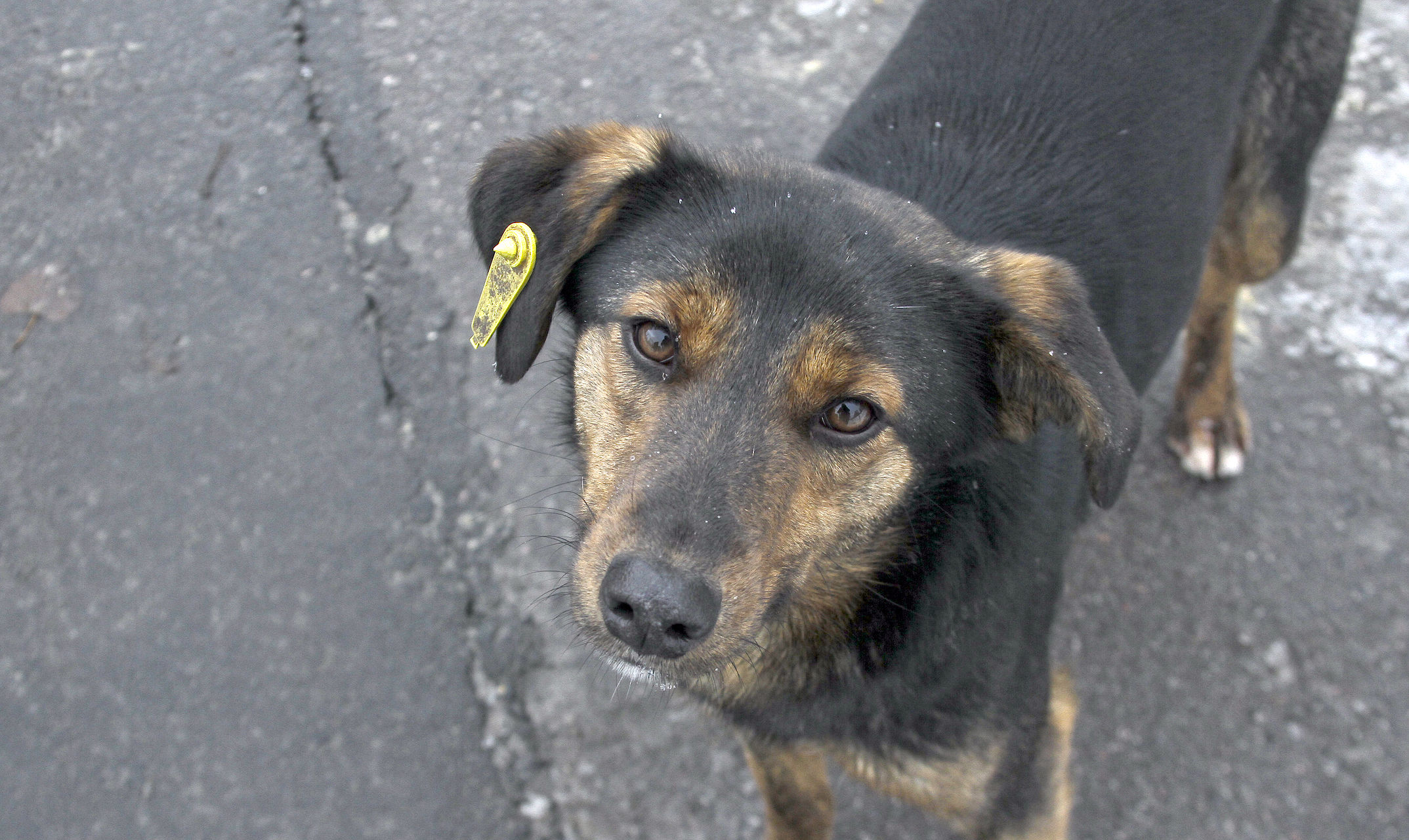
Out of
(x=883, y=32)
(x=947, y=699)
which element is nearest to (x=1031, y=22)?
(x=947, y=699)

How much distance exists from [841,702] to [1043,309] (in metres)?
0.89

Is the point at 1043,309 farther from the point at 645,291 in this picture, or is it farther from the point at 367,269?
the point at 367,269

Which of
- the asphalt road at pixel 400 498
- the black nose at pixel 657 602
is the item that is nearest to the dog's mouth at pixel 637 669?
the black nose at pixel 657 602

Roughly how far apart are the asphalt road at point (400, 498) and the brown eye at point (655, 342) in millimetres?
1231

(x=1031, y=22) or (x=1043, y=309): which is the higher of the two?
(x=1031, y=22)

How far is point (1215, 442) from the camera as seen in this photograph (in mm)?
3447

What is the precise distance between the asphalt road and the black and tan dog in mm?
678

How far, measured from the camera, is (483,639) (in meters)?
2.93

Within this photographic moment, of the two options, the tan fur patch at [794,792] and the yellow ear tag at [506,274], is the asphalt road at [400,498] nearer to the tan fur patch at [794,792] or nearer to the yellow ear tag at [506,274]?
the tan fur patch at [794,792]

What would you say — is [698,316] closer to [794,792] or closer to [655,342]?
[655,342]

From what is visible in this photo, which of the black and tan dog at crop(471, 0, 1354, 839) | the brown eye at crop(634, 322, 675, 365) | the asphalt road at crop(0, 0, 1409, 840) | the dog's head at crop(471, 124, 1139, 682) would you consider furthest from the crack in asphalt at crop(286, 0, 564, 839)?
the brown eye at crop(634, 322, 675, 365)

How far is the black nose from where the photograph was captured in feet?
5.38

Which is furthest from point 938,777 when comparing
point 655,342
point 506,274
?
point 506,274

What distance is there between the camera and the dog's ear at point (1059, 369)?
1.79m
